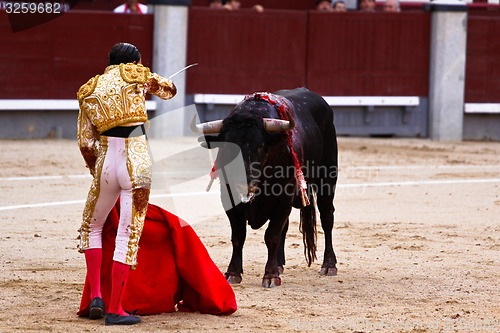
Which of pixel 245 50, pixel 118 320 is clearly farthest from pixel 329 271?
pixel 245 50

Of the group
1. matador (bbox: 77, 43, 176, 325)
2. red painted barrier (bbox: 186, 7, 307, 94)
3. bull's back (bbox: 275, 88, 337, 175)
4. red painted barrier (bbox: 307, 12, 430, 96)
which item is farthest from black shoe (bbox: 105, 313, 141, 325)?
red painted barrier (bbox: 307, 12, 430, 96)

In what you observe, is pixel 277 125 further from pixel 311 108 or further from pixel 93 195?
pixel 93 195

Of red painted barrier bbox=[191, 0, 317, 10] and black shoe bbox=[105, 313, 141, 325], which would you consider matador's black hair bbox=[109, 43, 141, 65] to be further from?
red painted barrier bbox=[191, 0, 317, 10]

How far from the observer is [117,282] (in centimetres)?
333

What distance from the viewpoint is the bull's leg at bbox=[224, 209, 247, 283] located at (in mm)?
4219

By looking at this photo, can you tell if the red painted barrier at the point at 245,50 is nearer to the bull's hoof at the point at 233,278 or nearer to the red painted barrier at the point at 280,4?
the red painted barrier at the point at 280,4

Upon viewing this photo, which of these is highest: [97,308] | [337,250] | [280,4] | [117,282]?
[280,4]

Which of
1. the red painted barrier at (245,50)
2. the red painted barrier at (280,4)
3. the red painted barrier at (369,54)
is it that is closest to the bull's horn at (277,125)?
the red painted barrier at (245,50)

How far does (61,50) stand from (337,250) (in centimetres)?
611

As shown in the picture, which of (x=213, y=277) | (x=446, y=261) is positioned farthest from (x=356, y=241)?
(x=213, y=277)

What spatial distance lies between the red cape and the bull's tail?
3.53 feet

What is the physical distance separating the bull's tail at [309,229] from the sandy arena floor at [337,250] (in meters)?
0.09

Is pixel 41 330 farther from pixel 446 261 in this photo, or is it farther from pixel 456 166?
pixel 456 166

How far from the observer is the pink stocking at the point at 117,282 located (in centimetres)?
333
